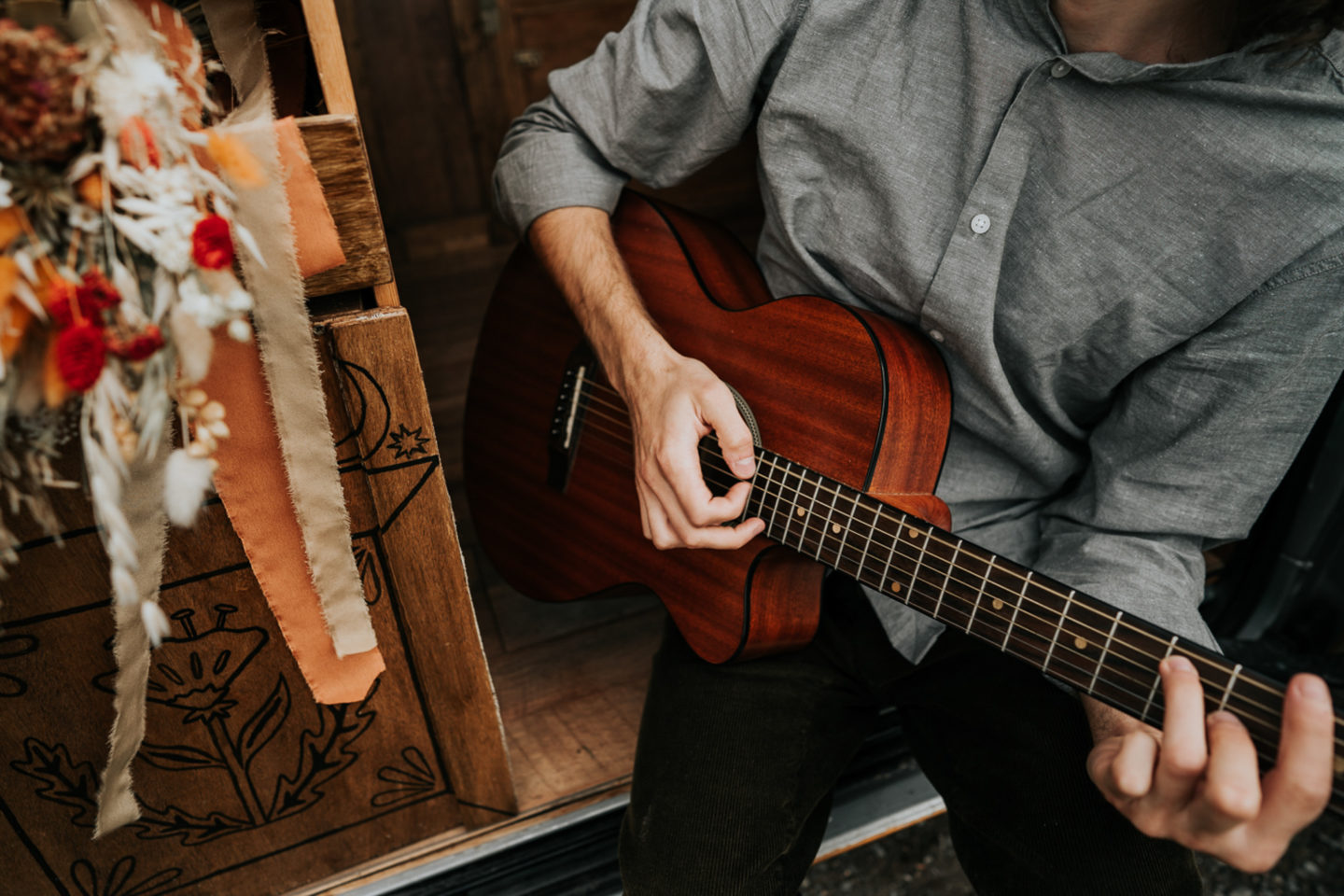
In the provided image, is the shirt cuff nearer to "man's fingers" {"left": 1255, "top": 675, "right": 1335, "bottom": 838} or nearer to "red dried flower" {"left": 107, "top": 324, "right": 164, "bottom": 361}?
"red dried flower" {"left": 107, "top": 324, "right": 164, "bottom": 361}

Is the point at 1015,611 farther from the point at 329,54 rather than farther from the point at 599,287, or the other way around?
the point at 329,54

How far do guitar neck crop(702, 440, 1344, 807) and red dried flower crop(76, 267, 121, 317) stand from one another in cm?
59

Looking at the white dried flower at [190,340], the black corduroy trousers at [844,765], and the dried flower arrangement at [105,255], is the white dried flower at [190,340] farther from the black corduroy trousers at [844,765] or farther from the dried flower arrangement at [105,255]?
the black corduroy trousers at [844,765]

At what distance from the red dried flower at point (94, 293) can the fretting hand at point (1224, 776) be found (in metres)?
0.77

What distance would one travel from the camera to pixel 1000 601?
70cm

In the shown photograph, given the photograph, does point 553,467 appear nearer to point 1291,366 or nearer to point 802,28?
point 802,28

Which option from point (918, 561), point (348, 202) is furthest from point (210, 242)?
point (918, 561)

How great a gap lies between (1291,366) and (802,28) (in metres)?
0.63

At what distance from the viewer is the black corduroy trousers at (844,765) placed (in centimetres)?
79

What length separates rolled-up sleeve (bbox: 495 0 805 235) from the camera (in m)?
0.92

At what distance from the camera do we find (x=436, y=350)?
2.25m

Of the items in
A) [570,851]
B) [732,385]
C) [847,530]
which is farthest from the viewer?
[570,851]

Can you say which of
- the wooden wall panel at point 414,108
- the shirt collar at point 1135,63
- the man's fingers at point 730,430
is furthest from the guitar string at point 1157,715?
the wooden wall panel at point 414,108

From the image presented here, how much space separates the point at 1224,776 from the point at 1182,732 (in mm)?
35
